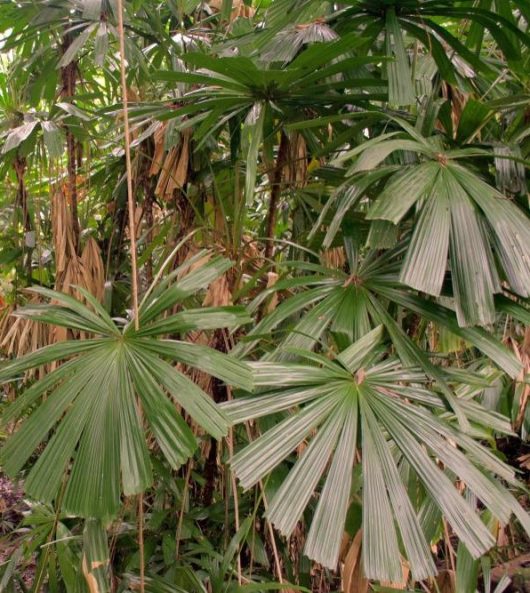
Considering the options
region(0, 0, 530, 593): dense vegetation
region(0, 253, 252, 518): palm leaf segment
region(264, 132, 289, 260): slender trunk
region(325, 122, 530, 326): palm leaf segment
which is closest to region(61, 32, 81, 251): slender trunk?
region(0, 0, 530, 593): dense vegetation

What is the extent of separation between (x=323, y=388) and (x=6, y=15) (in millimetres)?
1190

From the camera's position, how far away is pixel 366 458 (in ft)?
1.99

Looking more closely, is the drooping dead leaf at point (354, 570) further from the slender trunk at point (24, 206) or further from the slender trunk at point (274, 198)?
the slender trunk at point (24, 206)

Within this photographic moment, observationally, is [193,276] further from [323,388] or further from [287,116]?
[287,116]

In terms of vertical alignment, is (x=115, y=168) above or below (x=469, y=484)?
above

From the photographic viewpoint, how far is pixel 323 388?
665 millimetres

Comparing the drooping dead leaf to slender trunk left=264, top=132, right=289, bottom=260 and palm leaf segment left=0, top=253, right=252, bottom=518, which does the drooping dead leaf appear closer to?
palm leaf segment left=0, top=253, right=252, bottom=518

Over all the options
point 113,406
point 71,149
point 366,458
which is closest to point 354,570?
point 366,458

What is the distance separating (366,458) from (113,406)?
0.27m

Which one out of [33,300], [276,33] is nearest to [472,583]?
[276,33]

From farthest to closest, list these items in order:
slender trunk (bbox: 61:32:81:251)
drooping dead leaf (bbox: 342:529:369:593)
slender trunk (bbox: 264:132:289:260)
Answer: slender trunk (bbox: 61:32:81:251), slender trunk (bbox: 264:132:289:260), drooping dead leaf (bbox: 342:529:369:593)

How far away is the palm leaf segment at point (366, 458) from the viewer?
1.89 feet

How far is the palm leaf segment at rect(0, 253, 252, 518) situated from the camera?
23.1 inches

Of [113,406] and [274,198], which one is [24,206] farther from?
[113,406]
